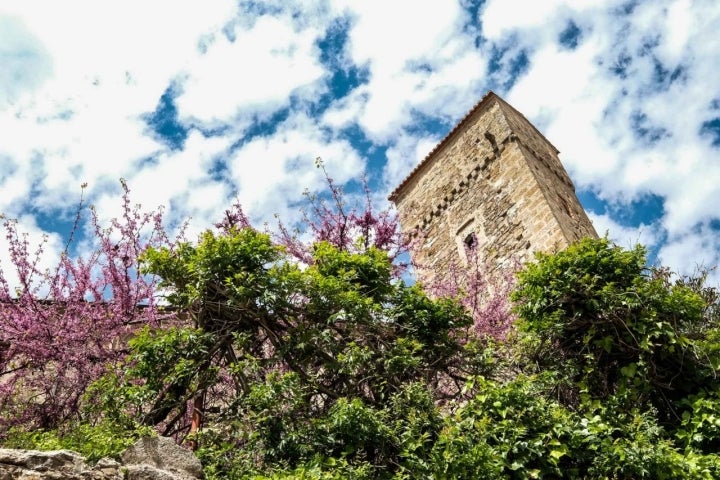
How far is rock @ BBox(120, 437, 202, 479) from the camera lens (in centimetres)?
357

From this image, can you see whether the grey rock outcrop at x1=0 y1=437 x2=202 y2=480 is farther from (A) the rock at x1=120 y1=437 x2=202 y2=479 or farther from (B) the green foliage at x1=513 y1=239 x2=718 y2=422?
(B) the green foliage at x1=513 y1=239 x2=718 y2=422

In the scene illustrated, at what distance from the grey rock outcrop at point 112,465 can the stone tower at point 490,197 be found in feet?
23.8

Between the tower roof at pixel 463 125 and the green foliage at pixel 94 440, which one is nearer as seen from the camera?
the green foliage at pixel 94 440

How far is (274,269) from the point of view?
5.27 metres

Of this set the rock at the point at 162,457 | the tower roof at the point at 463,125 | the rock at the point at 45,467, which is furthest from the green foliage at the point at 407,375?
the tower roof at the point at 463,125

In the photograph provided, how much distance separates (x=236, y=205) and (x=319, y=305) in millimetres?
3666

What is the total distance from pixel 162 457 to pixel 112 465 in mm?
389

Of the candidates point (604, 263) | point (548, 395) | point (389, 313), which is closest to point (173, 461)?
point (389, 313)

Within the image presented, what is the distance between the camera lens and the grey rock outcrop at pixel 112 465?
2.86 m

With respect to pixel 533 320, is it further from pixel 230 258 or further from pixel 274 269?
pixel 230 258

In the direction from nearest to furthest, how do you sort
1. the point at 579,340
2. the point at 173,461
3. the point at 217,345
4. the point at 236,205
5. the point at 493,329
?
the point at 173,461 → the point at 217,345 → the point at 579,340 → the point at 236,205 → the point at 493,329

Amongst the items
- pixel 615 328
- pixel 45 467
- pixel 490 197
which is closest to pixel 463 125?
pixel 490 197

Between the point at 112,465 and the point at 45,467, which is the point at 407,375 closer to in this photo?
the point at 112,465

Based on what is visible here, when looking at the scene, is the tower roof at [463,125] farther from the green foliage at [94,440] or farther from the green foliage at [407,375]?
the green foliage at [94,440]
